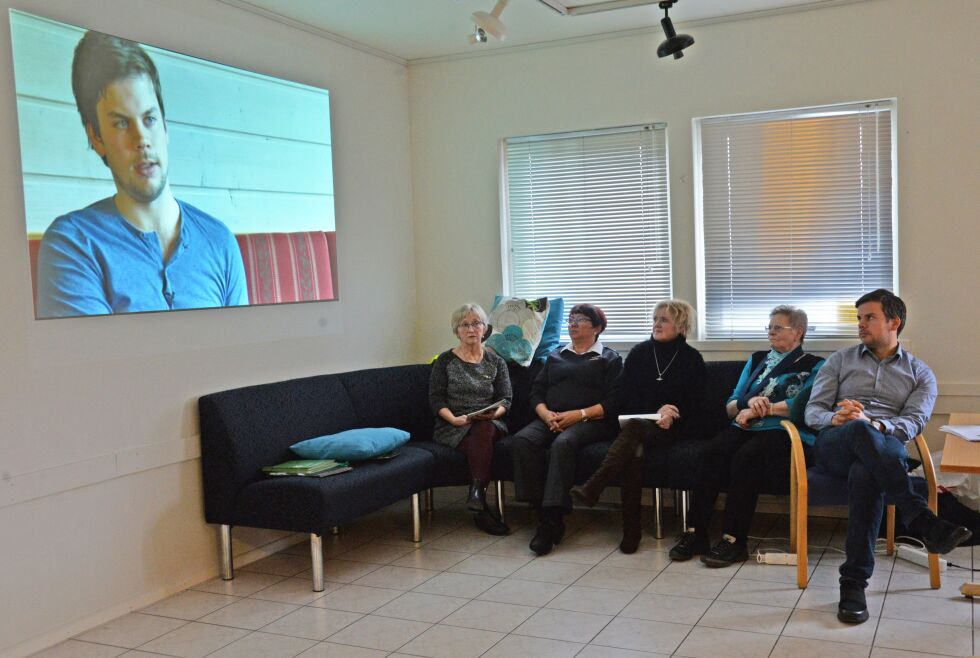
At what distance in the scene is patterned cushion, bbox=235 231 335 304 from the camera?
15.6 feet

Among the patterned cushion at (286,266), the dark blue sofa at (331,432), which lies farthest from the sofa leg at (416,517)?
the patterned cushion at (286,266)

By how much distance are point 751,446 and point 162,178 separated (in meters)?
3.00

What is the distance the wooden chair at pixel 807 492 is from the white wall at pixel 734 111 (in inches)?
42.7

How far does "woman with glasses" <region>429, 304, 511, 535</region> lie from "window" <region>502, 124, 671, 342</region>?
82 centimetres

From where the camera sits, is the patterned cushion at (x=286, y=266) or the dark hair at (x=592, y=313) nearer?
the patterned cushion at (x=286, y=266)

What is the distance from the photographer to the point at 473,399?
17.1ft

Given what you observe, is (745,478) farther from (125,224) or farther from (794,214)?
(125,224)

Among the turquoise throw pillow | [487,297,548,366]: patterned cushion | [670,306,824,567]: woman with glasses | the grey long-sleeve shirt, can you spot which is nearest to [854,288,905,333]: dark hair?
the grey long-sleeve shirt

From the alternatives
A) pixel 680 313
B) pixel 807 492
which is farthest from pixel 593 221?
pixel 807 492

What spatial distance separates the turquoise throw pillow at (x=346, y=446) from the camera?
4.53 m

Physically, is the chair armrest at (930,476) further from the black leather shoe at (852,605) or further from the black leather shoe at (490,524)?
the black leather shoe at (490,524)

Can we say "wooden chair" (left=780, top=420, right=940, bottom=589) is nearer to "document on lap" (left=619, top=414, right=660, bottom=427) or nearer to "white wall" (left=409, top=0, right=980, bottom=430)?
"document on lap" (left=619, top=414, right=660, bottom=427)

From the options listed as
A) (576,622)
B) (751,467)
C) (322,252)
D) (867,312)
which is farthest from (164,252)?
(867,312)

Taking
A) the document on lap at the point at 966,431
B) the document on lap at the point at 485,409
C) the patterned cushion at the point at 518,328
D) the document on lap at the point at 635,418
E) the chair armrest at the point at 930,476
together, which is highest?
the patterned cushion at the point at 518,328
